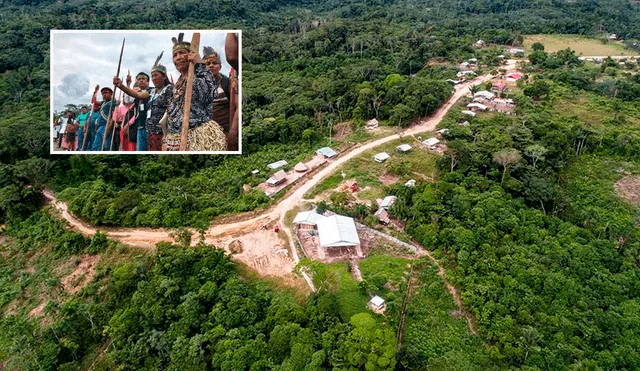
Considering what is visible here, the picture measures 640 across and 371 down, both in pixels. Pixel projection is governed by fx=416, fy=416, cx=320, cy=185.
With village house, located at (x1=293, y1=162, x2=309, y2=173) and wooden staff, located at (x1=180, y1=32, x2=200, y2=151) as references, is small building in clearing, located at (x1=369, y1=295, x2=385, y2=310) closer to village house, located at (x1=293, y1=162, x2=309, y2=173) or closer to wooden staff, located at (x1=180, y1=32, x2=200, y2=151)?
wooden staff, located at (x1=180, y1=32, x2=200, y2=151)

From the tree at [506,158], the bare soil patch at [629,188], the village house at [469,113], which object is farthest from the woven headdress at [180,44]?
the bare soil patch at [629,188]

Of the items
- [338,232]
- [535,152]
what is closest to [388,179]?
[338,232]

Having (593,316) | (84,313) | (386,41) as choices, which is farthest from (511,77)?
(84,313)

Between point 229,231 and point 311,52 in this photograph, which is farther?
point 311,52

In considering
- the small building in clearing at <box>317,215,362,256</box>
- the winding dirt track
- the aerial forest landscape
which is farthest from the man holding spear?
the small building in clearing at <box>317,215,362,256</box>

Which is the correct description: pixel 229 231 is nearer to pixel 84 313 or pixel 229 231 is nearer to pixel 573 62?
→ pixel 84 313

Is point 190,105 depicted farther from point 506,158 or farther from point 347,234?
point 506,158
